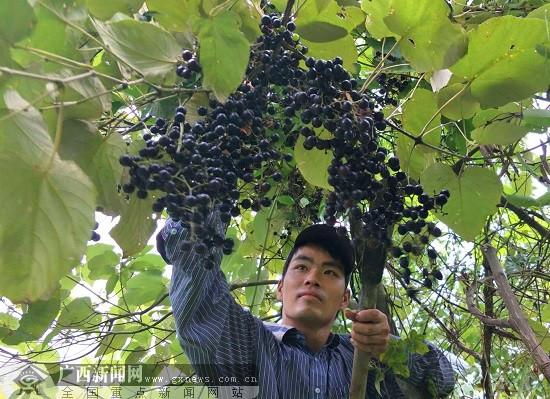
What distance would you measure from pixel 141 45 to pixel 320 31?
0.30 meters

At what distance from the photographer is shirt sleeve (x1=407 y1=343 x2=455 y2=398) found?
139 cm

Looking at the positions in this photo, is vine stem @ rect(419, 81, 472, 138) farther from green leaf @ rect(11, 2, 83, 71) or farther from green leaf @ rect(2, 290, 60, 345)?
green leaf @ rect(2, 290, 60, 345)

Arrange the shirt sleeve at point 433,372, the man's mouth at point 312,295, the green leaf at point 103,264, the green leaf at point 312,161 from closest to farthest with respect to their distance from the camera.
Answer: the green leaf at point 312,161, the shirt sleeve at point 433,372, the man's mouth at point 312,295, the green leaf at point 103,264

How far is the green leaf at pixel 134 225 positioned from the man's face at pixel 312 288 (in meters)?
Result: 0.56

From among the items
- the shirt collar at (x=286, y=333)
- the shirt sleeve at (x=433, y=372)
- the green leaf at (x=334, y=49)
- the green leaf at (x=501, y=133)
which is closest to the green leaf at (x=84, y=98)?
the green leaf at (x=334, y=49)

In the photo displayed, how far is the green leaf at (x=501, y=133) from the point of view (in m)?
0.99

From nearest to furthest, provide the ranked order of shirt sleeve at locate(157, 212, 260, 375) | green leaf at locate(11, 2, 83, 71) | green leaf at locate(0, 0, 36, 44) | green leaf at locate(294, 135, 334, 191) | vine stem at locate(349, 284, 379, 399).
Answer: green leaf at locate(0, 0, 36, 44) < green leaf at locate(11, 2, 83, 71) < vine stem at locate(349, 284, 379, 399) < green leaf at locate(294, 135, 334, 191) < shirt sleeve at locate(157, 212, 260, 375)

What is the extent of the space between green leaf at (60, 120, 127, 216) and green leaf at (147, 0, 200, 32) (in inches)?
7.3

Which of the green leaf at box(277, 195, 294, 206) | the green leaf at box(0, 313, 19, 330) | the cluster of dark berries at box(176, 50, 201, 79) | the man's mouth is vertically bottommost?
the man's mouth

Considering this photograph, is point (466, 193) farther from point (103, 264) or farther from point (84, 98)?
point (103, 264)

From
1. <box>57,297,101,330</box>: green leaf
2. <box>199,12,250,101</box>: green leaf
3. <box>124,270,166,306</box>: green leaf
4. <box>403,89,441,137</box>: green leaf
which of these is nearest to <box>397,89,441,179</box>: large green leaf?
<box>403,89,441,137</box>: green leaf

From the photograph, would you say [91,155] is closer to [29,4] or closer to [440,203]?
[29,4]

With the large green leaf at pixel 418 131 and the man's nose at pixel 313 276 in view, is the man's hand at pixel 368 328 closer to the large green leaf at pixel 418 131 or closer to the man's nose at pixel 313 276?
the large green leaf at pixel 418 131

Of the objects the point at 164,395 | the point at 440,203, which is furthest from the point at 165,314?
the point at 440,203
